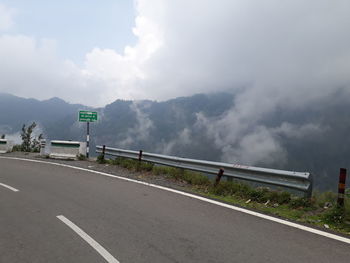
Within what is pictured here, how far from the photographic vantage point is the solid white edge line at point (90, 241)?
10.6 feet

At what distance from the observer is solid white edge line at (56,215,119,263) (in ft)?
10.6

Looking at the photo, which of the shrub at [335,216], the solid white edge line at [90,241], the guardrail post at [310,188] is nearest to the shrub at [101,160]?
the solid white edge line at [90,241]

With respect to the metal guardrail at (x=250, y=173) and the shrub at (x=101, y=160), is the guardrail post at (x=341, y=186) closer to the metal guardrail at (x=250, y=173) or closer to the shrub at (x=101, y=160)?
the metal guardrail at (x=250, y=173)

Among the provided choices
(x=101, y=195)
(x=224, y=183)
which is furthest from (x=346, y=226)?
(x=101, y=195)

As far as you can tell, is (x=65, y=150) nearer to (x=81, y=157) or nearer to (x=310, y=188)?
(x=81, y=157)


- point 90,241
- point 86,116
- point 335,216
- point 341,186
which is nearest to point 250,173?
point 341,186

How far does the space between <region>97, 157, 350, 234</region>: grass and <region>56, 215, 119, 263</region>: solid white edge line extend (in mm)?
3478

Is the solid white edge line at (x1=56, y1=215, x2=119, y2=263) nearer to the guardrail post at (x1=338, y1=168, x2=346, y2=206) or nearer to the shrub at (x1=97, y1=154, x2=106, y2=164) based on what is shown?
the guardrail post at (x1=338, y1=168, x2=346, y2=206)

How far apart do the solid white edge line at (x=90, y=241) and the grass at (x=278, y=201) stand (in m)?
3.48

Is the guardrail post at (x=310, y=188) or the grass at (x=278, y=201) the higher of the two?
the guardrail post at (x=310, y=188)

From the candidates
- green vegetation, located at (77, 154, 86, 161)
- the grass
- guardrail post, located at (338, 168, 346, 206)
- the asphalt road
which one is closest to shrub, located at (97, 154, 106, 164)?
green vegetation, located at (77, 154, 86, 161)

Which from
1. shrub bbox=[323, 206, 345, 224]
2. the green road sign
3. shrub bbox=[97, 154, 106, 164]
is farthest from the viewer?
the green road sign

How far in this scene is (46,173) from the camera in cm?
980

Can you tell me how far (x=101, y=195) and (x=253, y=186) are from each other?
4.30 meters
